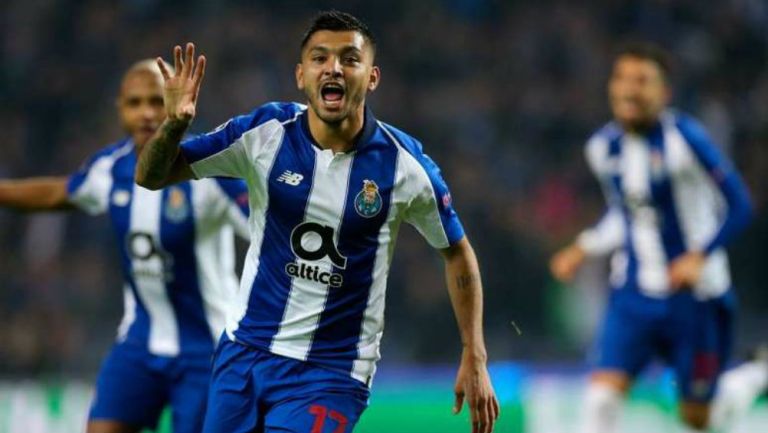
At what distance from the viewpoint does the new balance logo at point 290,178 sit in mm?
4559

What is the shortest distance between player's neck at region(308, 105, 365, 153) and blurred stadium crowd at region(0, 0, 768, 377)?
690cm

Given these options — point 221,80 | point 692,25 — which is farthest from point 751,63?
point 221,80

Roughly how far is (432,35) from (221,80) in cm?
227

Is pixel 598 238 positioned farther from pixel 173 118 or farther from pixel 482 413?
pixel 173 118

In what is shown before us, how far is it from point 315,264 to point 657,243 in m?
3.72

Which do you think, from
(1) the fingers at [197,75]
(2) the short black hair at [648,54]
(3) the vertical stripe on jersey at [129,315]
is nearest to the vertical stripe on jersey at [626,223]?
(2) the short black hair at [648,54]

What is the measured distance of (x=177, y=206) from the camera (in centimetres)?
592

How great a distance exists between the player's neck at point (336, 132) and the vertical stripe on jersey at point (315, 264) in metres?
0.03

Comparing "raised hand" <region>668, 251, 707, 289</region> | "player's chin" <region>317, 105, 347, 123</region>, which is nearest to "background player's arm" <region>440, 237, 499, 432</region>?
"player's chin" <region>317, 105, 347, 123</region>

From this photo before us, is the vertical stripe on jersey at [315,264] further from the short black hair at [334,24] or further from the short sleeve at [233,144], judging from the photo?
the short black hair at [334,24]

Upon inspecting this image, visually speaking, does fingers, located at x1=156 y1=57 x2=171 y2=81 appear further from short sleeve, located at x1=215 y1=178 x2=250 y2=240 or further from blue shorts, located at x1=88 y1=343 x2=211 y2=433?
blue shorts, located at x1=88 y1=343 x2=211 y2=433

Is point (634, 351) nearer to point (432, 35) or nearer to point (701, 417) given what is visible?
point (701, 417)

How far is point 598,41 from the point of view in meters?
14.1

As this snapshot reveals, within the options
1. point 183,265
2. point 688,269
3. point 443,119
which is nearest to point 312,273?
point 183,265
